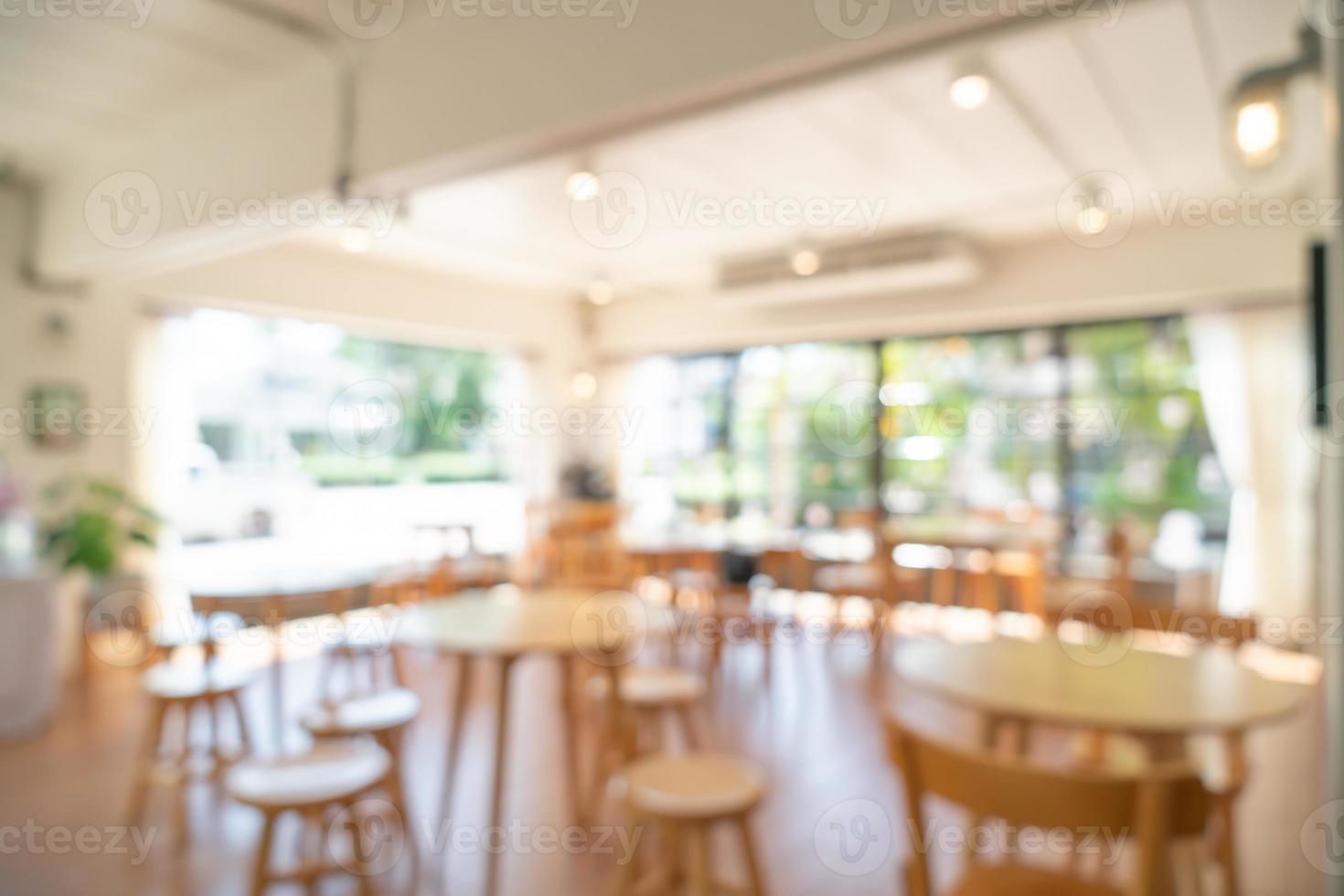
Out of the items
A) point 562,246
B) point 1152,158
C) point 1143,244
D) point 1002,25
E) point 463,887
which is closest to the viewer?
point 1002,25

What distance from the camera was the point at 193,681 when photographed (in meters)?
3.04

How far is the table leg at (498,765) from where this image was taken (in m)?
2.45

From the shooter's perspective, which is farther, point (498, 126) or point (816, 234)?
point (816, 234)

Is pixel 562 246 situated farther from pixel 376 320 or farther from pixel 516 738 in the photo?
pixel 516 738

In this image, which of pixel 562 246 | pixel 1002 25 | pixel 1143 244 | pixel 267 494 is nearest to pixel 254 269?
pixel 267 494

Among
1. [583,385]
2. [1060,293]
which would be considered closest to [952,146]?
[1060,293]

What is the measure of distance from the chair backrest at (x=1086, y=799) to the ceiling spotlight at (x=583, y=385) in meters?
6.95

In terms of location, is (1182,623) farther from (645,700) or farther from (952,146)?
(952,146)

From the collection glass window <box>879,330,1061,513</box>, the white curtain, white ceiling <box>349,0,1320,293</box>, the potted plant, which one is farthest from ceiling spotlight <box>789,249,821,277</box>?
the potted plant

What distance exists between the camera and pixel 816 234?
580 cm

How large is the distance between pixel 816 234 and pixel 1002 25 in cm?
394

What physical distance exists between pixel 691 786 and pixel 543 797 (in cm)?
Result: 136

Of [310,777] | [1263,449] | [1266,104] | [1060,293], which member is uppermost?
[1060,293]

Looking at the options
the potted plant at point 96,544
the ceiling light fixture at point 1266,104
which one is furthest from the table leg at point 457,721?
the potted plant at point 96,544
